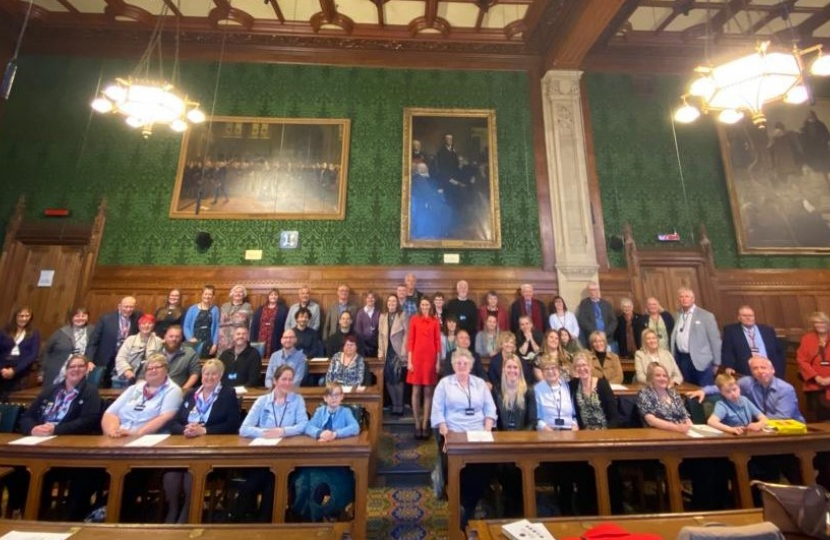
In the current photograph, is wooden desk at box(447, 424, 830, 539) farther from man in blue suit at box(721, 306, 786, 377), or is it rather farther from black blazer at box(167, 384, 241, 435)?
man in blue suit at box(721, 306, 786, 377)

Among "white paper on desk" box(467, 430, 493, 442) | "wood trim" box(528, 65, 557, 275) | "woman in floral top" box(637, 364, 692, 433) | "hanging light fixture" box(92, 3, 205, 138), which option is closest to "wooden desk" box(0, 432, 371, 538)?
"white paper on desk" box(467, 430, 493, 442)

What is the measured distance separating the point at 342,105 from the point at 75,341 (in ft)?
17.8

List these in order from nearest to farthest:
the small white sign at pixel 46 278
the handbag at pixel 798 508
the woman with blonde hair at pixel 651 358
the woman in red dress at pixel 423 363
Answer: the handbag at pixel 798 508 < the woman with blonde hair at pixel 651 358 < the woman in red dress at pixel 423 363 < the small white sign at pixel 46 278

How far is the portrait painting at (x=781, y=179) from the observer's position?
688cm

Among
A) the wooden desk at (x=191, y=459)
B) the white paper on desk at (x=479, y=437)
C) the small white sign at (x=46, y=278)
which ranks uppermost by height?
the small white sign at (x=46, y=278)

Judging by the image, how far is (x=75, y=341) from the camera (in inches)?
184

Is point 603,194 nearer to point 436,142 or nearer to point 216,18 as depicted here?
point 436,142

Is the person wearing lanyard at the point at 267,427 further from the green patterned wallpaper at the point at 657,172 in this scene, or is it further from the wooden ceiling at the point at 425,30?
the wooden ceiling at the point at 425,30

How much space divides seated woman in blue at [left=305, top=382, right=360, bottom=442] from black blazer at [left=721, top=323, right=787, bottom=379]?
4488 millimetres

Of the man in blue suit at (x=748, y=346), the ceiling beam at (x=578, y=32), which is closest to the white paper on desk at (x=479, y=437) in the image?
the man in blue suit at (x=748, y=346)

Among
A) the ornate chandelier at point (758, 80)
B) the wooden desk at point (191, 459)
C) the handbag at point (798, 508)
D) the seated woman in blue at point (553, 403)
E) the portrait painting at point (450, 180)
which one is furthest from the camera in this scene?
the portrait painting at point (450, 180)

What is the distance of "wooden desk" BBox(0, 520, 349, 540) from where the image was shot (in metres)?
1.77

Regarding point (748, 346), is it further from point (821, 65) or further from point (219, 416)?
point (219, 416)

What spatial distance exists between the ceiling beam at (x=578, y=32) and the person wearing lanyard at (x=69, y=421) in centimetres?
740
